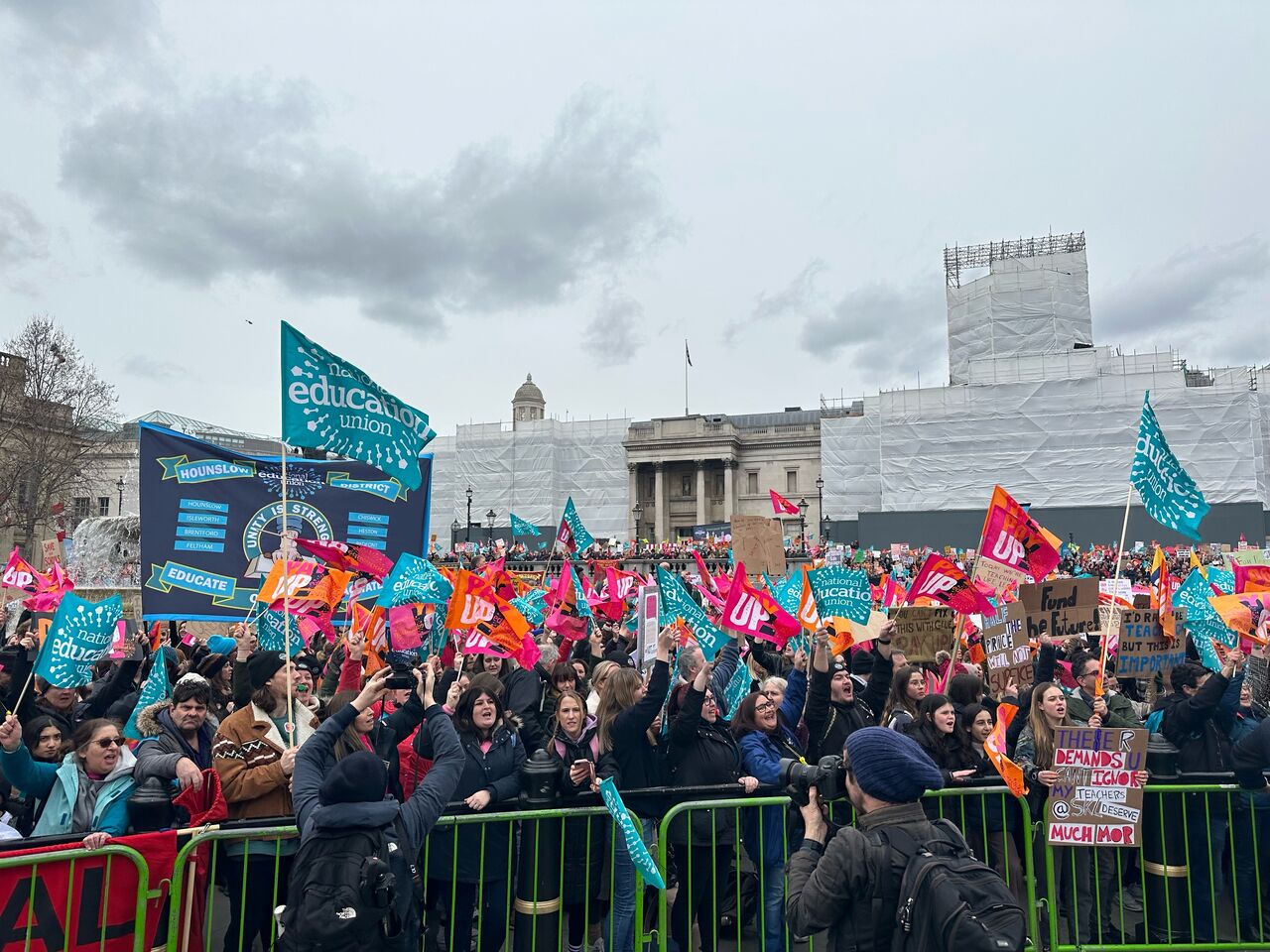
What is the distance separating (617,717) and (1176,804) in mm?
3344

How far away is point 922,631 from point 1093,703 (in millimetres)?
1620

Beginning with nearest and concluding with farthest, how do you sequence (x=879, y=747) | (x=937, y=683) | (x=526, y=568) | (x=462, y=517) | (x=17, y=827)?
(x=879, y=747) < (x=17, y=827) < (x=937, y=683) < (x=526, y=568) < (x=462, y=517)

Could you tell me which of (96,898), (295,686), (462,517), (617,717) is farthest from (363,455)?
(462,517)

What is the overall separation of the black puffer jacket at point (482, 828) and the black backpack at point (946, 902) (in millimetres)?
2494

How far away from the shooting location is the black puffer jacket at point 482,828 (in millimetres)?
4684

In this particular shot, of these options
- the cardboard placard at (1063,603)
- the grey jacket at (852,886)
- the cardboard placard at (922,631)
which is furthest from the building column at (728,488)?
the grey jacket at (852,886)

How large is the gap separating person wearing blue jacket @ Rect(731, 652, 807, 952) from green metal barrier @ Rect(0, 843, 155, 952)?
301cm

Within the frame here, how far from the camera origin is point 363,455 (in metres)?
6.18

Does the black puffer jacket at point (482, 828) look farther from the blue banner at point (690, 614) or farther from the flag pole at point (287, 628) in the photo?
the blue banner at point (690, 614)

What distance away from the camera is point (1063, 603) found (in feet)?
25.8

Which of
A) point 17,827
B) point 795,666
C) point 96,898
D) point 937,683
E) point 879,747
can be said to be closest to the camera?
point 879,747

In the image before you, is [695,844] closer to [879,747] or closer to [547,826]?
[547,826]

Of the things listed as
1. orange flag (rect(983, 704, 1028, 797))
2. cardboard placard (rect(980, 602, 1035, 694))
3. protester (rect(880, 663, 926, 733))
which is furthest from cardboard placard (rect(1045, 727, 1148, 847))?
cardboard placard (rect(980, 602, 1035, 694))

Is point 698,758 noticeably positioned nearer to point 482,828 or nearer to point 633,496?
point 482,828
